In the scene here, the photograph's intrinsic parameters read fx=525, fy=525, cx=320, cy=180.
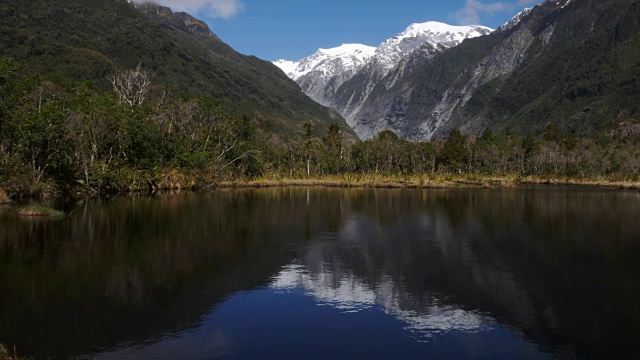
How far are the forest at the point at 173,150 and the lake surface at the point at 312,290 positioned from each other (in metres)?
21.2

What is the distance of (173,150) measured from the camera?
9031cm

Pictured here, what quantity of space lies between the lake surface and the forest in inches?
834

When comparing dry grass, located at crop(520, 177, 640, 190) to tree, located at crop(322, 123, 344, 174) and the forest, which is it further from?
tree, located at crop(322, 123, 344, 174)

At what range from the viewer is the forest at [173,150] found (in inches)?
2485

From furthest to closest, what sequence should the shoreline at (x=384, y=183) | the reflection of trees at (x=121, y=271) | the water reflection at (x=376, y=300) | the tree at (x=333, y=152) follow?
the tree at (x=333, y=152) < the shoreline at (x=384, y=183) < the water reflection at (x=376, y=300) < the reflection of trees at (x=121, y=271)

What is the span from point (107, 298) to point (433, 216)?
39666 millimetres

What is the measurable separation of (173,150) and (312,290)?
70352 millimetres

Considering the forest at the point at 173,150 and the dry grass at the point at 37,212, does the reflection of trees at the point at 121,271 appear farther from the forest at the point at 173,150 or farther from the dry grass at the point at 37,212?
the forest at the point at 173,150

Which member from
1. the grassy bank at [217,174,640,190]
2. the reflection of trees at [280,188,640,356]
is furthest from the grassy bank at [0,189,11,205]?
the grassy bank at [217,174,640,190]

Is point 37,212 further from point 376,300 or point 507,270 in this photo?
point 507,270

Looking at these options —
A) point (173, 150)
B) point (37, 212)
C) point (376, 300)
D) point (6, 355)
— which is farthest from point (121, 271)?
point (173, 150)

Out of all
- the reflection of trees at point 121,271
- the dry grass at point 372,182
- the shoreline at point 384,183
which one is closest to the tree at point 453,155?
the shoreline at point 384,183

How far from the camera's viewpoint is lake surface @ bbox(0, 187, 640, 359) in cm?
1817

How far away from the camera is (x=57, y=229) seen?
39500 mm
